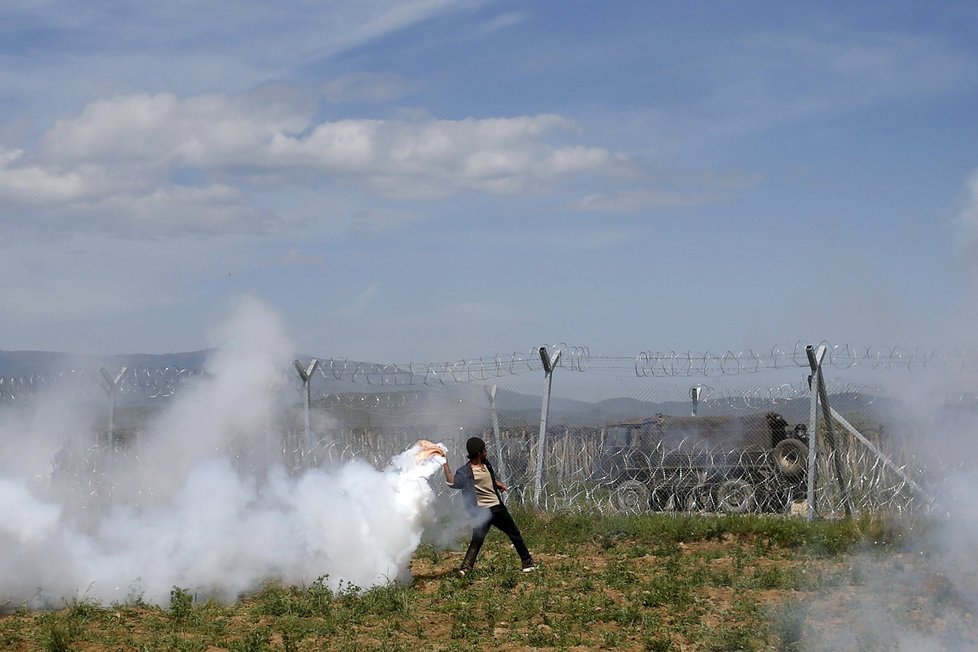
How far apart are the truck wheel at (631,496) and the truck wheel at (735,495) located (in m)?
1.10

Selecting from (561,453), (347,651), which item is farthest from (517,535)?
(561,453)

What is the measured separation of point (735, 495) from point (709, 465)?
0.61m

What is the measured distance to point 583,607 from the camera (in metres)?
10.3

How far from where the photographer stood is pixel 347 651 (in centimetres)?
907

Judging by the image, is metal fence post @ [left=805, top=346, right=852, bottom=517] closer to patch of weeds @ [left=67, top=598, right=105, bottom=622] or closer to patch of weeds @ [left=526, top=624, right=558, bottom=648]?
patch of weeds @ [left=526, top=624, right=558, bottom=648]

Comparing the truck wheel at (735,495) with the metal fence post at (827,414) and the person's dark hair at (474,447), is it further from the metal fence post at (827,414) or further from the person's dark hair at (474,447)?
the person's dark hair at (474,447)

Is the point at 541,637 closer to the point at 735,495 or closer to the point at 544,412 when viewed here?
the point at 544,412

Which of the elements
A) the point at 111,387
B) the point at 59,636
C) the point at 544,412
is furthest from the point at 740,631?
the point at 111,387

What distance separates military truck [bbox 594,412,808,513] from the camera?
17.0 metres

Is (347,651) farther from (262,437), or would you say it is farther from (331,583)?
(262,437)

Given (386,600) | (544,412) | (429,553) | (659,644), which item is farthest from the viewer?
(544,412)

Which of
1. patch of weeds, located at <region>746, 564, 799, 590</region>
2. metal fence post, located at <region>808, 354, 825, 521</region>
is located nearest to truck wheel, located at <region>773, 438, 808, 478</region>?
metal fence post, located at <region>808, 354, 825, 521</region>

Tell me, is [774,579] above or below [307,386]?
below

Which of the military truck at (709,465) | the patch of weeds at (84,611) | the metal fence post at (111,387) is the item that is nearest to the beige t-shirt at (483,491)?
the patch of weeds at (84,611)
